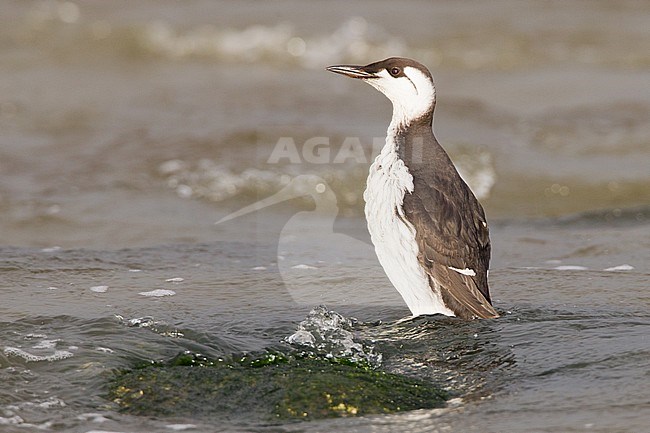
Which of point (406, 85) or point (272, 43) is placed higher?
point (272, 43)

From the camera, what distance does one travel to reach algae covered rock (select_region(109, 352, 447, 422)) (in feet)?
16.1

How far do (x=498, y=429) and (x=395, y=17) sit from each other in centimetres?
1574

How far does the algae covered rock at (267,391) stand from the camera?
16.1ft

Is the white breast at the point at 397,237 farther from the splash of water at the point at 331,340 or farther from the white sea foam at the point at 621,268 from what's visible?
the white sea foam at the point at 621,268

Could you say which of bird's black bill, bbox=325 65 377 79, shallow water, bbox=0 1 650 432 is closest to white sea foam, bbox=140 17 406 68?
shallow water, bbox=0 1 650 432

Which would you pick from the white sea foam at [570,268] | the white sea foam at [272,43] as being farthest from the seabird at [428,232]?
the white sea foam at [272,43]

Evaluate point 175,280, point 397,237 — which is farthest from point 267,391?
point 175,280

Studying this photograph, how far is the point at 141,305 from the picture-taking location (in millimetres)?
6414

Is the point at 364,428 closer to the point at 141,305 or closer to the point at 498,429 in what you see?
the point at 498,429

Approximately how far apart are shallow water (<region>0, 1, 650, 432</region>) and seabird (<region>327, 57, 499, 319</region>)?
169 mm

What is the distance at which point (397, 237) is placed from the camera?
626cm

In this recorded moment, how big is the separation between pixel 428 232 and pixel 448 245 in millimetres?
141

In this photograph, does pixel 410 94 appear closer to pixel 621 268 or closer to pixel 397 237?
pixel 397 237

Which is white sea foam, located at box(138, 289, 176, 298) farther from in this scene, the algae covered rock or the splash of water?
the algae covered rock
